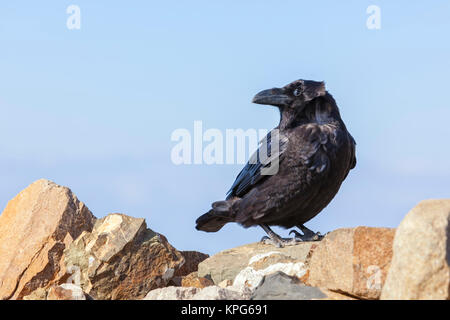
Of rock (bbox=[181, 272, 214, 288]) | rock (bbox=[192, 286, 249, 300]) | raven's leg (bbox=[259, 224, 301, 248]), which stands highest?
raven's leg (bbox=[259, 224, 301, 248])

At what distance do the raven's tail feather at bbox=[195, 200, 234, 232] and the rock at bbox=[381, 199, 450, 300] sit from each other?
3867 millimetres

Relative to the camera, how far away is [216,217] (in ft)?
29.9

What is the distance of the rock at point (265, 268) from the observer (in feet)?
22.0

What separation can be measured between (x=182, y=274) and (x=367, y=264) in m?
3.14

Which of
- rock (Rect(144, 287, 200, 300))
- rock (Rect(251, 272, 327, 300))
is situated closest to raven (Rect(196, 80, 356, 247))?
rock (Rect(251, 272, 327, 300))

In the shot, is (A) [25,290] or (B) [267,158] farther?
(B) [267,158]

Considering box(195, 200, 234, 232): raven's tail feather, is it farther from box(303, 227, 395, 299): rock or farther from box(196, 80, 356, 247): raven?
box(303, 227, 395, 299): rock

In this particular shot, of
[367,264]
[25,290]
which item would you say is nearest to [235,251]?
[25,290]

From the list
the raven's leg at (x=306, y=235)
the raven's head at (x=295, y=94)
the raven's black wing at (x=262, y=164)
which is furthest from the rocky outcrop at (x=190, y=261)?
the raven's head at (x=295, y=94)

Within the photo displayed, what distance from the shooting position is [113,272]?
24.6 ft

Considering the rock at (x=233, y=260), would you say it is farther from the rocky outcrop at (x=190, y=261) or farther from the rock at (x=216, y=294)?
the rock at (x=216, y=294)

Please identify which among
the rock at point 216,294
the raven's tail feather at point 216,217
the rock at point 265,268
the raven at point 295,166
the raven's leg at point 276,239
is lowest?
the rock at point 216,294

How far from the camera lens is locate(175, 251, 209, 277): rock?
8.67m
